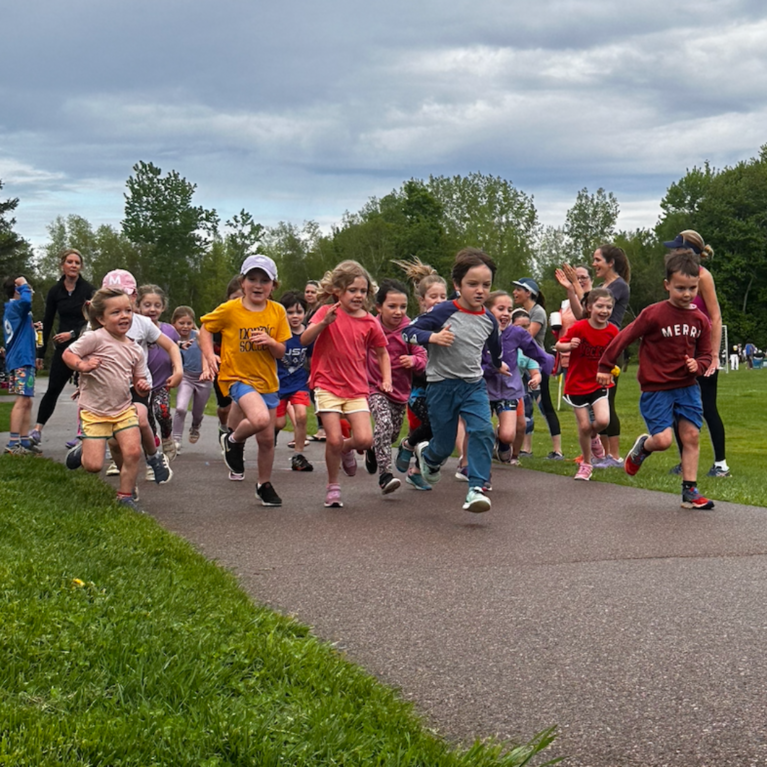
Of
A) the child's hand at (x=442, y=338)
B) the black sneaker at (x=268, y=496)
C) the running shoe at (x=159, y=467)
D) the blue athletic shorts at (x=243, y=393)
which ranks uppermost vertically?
the child's hand at (x=442, y=338)

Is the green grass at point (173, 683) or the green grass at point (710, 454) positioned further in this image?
the green grass at point (710, 454)

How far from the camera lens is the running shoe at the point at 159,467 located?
9586 mm

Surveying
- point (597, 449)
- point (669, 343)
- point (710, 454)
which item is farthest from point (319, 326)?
point (710, 454)

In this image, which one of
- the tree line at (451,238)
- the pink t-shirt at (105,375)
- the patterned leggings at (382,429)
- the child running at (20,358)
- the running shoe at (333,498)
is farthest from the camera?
the tree line at (451,238)

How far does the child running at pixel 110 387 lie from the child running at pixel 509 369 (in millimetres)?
3610

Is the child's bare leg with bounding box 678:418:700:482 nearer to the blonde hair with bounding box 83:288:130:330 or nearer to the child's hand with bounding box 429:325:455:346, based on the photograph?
the child's hand with bounding box 429:325:455:346

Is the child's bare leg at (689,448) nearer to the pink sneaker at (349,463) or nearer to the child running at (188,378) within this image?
the pink sneaker at (349,463)

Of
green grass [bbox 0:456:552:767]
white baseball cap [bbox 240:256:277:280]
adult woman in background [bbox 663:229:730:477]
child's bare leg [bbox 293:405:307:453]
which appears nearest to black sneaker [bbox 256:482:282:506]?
white baseball cap [bbox 240:256:277:280]

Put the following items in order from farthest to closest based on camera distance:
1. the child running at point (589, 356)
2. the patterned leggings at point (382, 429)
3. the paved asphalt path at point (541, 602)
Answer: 1. the child running at point (589, 356)
2. the patterned leggings at point (382, 429)
3. the paved asphalt path at point (541, 602)

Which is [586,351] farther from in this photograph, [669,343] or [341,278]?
[341,278]

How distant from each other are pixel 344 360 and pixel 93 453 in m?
2.08

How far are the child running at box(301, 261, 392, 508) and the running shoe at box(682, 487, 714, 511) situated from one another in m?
2.45

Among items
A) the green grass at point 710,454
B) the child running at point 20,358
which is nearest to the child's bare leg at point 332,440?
the green grass at point 710,454

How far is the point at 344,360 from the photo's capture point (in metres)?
8.94
